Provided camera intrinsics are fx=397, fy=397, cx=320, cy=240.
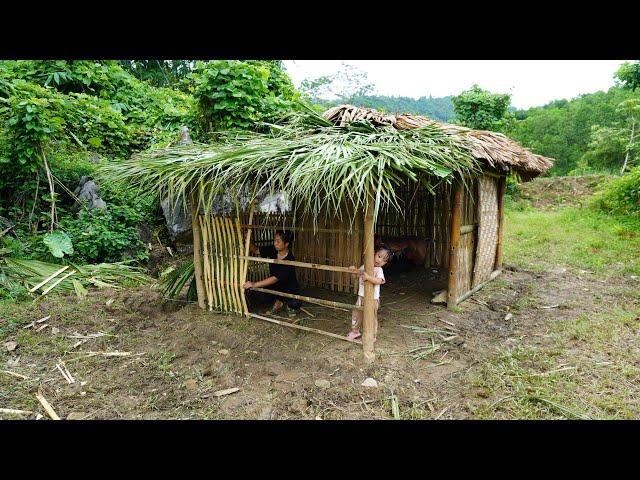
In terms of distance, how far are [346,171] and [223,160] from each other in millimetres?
1607

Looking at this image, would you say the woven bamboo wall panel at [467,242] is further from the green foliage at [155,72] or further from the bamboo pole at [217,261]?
the green foliage at [155,72]

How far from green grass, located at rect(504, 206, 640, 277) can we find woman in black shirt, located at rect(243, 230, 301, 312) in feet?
19.5

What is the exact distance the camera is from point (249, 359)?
4430 mm

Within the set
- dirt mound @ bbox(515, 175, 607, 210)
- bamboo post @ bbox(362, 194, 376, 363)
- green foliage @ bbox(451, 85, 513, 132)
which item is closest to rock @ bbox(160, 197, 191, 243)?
bamboo post @ bbox(362, 194, 376, 363)

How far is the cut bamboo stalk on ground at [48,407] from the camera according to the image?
3.47 meters

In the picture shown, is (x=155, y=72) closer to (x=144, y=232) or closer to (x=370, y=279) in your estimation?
(x=144, y=232)

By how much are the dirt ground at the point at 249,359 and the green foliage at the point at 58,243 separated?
1.02 m

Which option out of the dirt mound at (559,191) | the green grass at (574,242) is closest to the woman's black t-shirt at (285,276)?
the green grass at (574,242)

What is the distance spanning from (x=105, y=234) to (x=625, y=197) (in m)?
14.2

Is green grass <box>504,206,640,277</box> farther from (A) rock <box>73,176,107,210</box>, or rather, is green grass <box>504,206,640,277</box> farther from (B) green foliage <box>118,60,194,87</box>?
(B) green foliage <box>118,60,194,87</box>

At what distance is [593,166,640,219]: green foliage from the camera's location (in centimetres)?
1182

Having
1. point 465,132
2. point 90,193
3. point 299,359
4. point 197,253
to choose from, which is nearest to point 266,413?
point 299,359

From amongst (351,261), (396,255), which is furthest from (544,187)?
(351,261)

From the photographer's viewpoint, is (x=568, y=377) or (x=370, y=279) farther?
(x=370, y=279)
